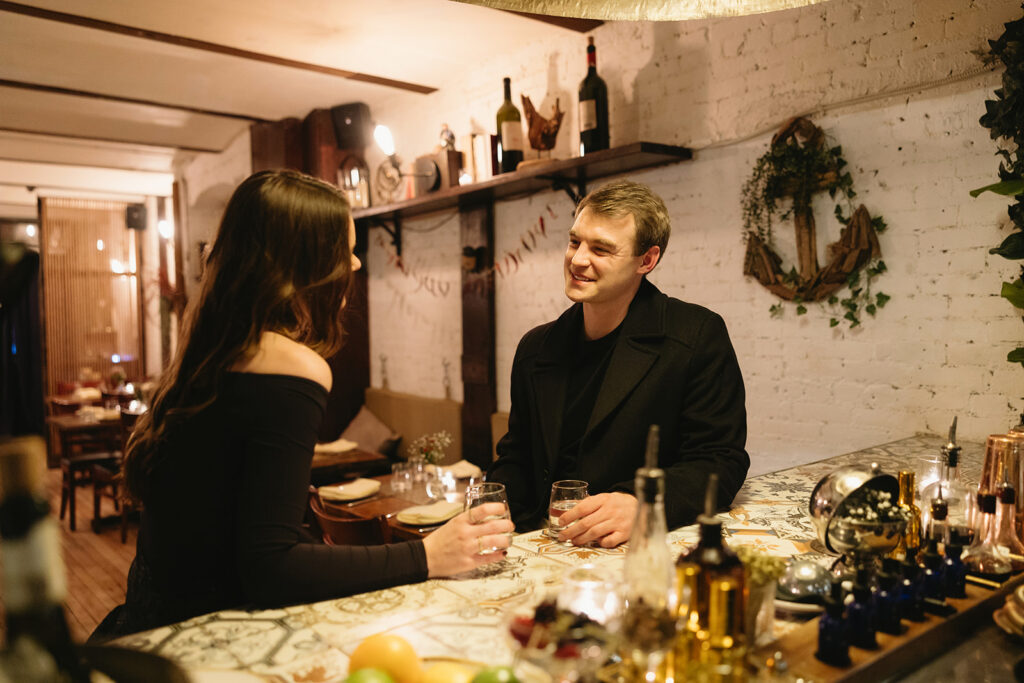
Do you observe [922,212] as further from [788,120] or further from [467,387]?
[467,387]

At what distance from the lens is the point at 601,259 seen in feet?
6.83

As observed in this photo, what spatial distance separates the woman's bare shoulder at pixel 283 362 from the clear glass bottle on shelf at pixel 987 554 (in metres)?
1.26

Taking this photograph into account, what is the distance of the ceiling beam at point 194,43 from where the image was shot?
3.89m

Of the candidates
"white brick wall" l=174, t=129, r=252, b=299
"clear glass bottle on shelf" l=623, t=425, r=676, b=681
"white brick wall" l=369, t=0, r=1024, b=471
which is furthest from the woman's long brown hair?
"white brick wall" l=174, t=129, r=252, b=299

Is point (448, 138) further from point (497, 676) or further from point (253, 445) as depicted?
point (497, 676)

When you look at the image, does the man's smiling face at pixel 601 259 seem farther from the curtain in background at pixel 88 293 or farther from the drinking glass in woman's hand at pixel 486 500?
the curtain in background at pixel 88 293

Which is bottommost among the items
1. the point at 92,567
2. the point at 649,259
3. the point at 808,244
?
the point at 92,567

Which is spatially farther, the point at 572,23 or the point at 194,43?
the point at 194,43

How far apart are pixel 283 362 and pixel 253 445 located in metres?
0.16

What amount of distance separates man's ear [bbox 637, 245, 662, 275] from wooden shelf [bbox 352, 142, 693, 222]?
1.33 m

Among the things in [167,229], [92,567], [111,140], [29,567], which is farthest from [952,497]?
[167,229]

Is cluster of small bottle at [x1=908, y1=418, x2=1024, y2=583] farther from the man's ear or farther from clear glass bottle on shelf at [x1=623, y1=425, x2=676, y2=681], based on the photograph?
the man's ear

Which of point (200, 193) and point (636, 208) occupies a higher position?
point (200, 193)

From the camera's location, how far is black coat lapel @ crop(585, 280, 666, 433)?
2.05 meters
